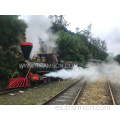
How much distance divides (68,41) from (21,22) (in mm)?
15965

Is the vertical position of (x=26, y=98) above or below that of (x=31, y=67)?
below

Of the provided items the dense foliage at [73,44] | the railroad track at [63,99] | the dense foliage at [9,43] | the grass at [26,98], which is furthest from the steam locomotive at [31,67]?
the dense foliage at [73,44]

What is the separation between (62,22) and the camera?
115ft

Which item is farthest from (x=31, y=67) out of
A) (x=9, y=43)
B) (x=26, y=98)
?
(x=26, y=98)

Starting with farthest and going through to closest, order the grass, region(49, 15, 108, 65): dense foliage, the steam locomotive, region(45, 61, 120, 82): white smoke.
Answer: region(49, 15, 108, 65): dense foliage
region(45, 61, 120, 82): white smoke
the steam locomotive
the grass

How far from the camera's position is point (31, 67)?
9641 mm

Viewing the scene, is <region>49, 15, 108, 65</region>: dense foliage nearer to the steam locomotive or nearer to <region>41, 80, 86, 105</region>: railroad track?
the steam locomotive

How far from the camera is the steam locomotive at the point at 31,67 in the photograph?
870cm

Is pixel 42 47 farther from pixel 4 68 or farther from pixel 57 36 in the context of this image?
pixel 4 68

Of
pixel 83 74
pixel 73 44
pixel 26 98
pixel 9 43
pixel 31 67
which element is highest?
pixel 73 44

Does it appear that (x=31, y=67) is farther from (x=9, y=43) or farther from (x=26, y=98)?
(x=26, y=98)

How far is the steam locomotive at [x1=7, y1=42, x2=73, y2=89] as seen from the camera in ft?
28.6

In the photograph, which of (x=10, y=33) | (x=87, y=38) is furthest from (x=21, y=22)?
(x=87, y=38)

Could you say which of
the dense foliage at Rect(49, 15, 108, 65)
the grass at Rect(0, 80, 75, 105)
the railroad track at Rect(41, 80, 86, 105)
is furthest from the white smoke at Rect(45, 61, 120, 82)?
the railroad track at Rect(41, 80, 86, 105)
